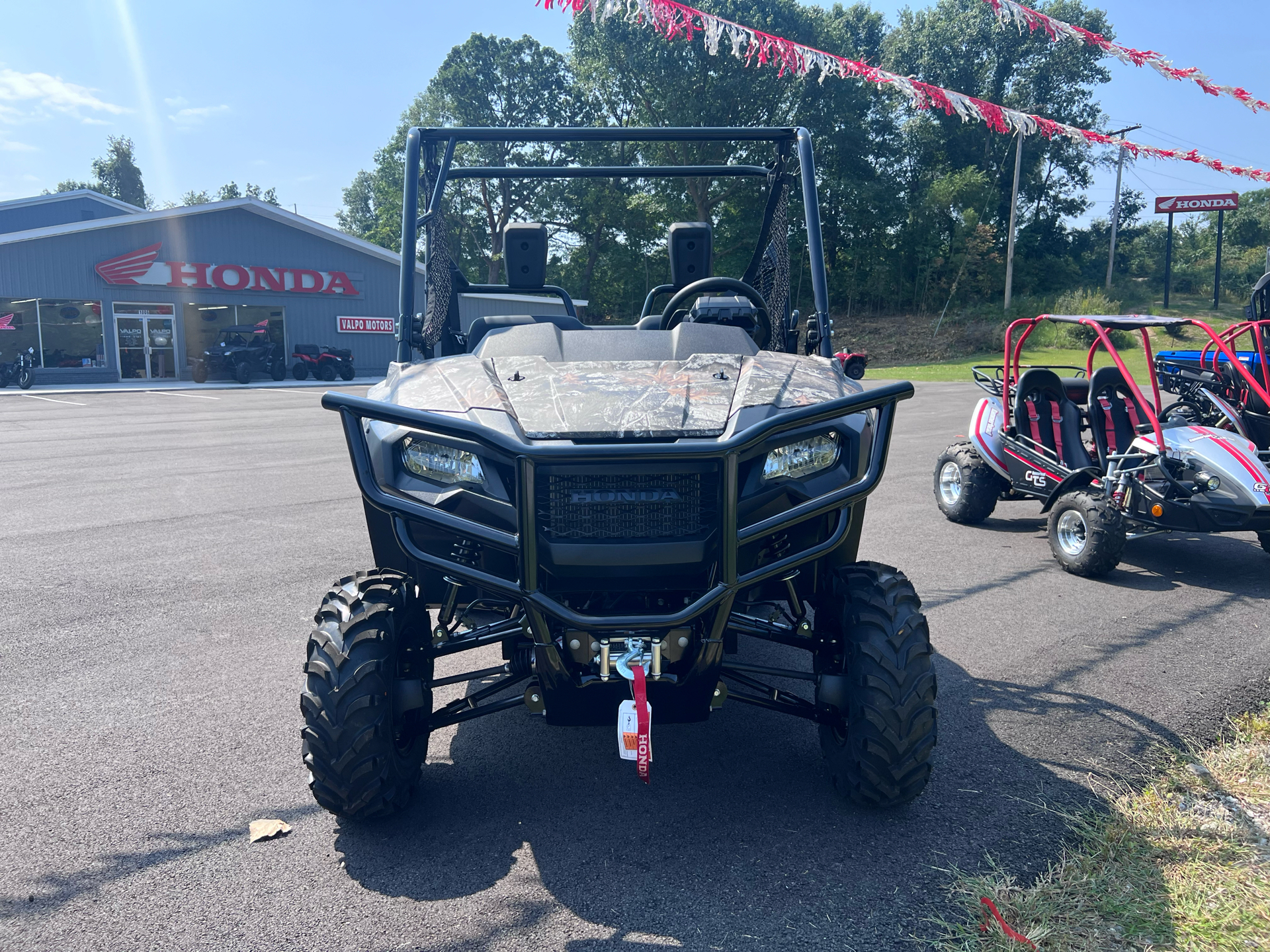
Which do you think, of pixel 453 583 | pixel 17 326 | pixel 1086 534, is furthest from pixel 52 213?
pixel 453 583

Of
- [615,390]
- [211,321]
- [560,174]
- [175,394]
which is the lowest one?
[175,394]

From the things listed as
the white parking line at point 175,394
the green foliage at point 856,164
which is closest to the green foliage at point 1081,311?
the green foliage at point 856,164

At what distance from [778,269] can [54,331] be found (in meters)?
26.2

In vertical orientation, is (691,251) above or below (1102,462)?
above

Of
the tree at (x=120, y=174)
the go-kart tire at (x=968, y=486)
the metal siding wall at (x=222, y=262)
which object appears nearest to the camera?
the go-kart tire at (x=968, y=486)

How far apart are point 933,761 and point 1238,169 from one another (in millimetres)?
5695

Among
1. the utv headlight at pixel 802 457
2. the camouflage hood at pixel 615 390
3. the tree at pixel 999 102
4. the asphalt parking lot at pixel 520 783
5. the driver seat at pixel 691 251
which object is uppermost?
the tree at pixel 999 102

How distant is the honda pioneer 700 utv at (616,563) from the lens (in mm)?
2408

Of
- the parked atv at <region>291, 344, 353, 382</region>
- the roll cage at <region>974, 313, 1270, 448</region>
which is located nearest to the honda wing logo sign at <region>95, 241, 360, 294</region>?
the parked atv at <region>291, 344, 353, 382</region>

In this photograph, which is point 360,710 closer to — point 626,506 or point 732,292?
point 626,506

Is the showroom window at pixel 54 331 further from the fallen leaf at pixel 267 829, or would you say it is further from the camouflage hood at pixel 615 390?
the fallen leaf at pixel 267 829

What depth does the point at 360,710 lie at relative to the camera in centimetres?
253

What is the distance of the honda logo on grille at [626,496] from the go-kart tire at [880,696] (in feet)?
2.42

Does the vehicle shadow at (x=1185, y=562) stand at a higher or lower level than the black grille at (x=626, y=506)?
lower
